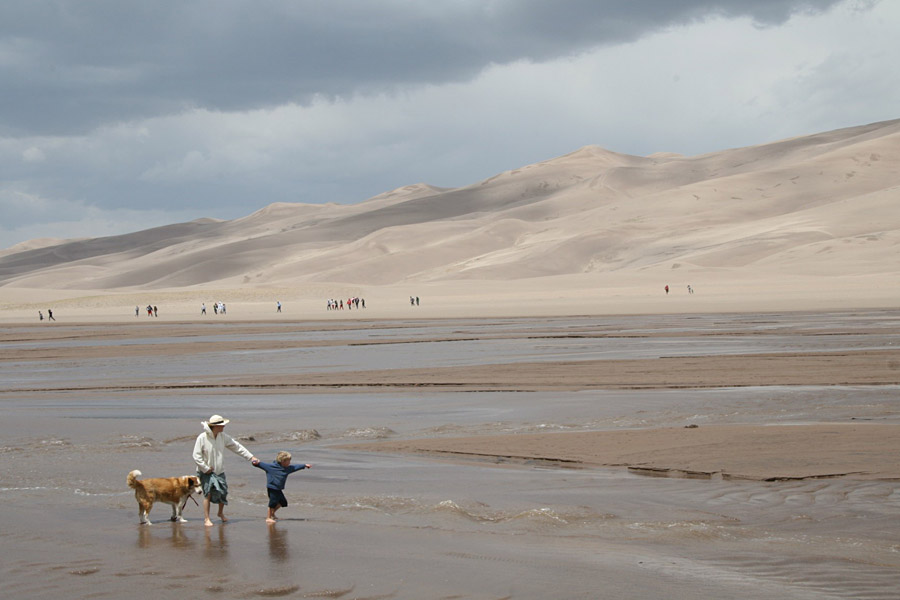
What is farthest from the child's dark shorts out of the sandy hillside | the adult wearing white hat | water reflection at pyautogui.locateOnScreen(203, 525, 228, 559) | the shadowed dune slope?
the shadowed dune slope

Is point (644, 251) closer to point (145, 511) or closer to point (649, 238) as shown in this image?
point (649, 238)

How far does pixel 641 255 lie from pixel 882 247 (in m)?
32.9

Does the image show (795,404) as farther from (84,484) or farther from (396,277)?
(396,277)

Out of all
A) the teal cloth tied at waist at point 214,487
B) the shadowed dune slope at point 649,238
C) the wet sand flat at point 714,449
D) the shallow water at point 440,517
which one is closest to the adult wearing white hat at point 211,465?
the teal cloth tied at waist at point 214,487

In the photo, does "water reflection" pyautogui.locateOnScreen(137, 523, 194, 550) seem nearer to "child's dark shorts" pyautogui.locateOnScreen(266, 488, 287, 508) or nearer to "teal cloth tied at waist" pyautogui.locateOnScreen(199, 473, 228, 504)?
"teal cloth tied at waist" pyautogui.locateOnScreen(199, 473, 228, 504)

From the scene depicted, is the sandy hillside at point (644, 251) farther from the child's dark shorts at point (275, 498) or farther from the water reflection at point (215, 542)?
the water reflection at point (215, 542)

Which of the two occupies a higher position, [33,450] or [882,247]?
[882,247]

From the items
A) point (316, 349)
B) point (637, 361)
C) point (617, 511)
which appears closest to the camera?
point (617, 511)

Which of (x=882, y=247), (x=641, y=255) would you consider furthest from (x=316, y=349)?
(x=641, y=255)

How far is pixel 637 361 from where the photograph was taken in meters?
23.0

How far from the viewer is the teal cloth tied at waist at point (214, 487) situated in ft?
29.6

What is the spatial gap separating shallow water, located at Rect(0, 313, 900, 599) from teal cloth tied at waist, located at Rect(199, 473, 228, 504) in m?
0.25

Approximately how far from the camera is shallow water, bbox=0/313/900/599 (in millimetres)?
7133

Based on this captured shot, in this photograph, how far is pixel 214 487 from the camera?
29.7 ft
